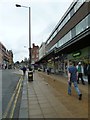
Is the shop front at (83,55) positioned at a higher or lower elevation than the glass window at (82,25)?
lower

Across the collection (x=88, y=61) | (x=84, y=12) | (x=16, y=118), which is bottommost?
(x=16, y=118)

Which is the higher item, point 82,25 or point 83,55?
point 82,25

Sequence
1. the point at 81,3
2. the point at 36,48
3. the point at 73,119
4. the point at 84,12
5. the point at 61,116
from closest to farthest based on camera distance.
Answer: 1. the point at 73,119
2. the point at 61,116
3. the point at 84,12
4. the point at 81,3
5. the point at 36,48

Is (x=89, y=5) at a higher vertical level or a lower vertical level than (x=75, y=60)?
higher

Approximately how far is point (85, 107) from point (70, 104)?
3.06 feet

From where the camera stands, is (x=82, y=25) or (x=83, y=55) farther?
(x=82, y=25)

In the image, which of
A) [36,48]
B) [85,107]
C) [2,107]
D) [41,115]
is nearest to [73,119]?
[41,115]

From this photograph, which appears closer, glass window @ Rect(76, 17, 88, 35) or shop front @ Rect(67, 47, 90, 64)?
shop front @ Rect(67, 47, 90, 64)

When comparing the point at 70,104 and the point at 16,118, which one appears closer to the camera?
the point at 16,118

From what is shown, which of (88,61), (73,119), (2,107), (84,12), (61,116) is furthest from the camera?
(84,12)

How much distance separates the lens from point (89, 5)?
27844mm

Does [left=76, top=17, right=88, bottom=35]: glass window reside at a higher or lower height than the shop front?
higher

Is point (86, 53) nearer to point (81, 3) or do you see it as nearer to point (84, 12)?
point (84, 12)

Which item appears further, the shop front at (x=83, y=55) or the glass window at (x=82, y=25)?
the glass window at (x=82, y=25)
